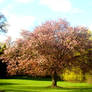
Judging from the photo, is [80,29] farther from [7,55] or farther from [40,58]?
[7,55]

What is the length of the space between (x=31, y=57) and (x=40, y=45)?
2.39 m

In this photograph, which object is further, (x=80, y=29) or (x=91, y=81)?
(x=91, y=81)

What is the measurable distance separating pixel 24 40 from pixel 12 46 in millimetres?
2211

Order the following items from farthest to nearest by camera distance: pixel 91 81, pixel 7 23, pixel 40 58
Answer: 1. pixel 91 81
2. pixel 7 23
3. pixel 40 58

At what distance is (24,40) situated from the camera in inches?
1228

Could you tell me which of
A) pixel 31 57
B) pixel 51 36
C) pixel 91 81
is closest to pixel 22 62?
pixel 31 57

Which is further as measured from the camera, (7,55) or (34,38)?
(7,55)

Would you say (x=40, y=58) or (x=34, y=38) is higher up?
(x=34, y=38)

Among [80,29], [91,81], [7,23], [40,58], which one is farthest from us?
[91,81]

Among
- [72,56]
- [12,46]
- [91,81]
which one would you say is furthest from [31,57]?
[91,81]

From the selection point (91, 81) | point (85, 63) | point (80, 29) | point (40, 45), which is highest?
point (80, 29)

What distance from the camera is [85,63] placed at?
102 feet

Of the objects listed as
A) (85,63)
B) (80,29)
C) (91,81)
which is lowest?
(91,81)

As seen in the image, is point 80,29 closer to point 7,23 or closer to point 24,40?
point 24,40
